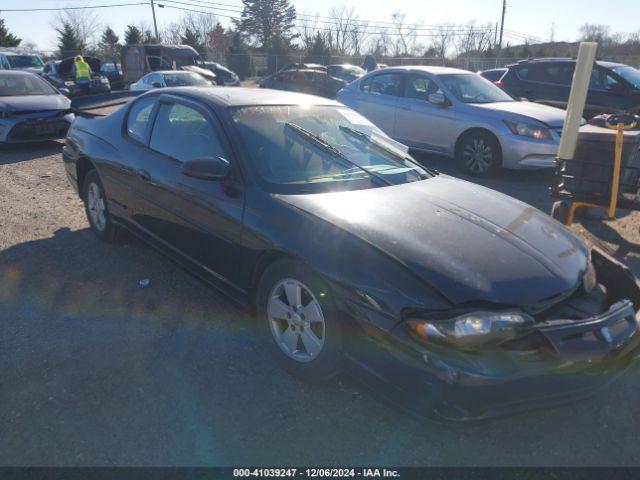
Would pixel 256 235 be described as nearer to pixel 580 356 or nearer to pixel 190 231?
pixel 190 231

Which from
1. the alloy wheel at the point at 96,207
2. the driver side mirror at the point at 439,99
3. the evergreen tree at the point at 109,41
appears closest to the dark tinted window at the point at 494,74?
the driver side mirror at the point at 439,99

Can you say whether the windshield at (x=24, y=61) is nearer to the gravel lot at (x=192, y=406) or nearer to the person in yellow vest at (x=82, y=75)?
the person in yellow vest at (x=82, y=75)

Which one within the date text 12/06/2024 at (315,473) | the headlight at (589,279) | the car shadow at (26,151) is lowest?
the date text 12/06/2024 at (315,473)

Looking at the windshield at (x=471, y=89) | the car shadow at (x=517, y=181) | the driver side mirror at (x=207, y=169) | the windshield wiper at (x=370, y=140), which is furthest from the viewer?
the windshield at (x=471, y=89)

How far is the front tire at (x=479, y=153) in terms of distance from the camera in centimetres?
755

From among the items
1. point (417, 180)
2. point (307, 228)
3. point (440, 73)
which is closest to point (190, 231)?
point (307, 228)

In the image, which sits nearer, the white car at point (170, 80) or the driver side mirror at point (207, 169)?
the driver side mirror at point (207, 169)

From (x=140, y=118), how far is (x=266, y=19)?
206 feet

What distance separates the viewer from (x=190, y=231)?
3523 mm

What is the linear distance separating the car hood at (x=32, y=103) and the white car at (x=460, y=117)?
5.42 metres

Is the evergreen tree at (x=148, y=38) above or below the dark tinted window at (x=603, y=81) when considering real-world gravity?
above

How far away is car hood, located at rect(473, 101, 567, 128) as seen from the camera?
737 centimetres

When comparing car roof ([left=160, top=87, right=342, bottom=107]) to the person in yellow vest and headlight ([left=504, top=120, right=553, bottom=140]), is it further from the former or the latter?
the person in yellow vest

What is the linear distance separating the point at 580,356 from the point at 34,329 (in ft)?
10.6
